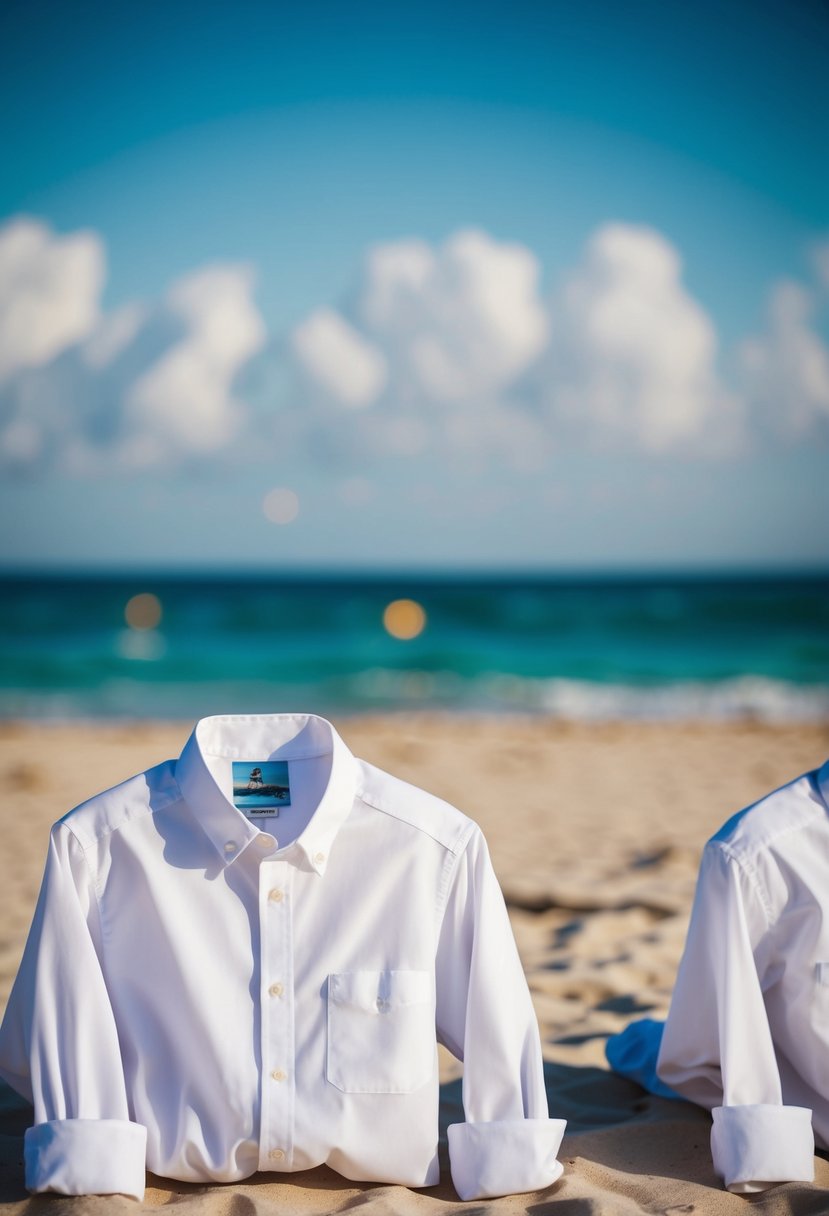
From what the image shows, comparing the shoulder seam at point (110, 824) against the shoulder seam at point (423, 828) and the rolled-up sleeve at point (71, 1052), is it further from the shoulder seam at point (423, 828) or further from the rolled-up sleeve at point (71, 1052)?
the shoulder seam at point (423, 828)

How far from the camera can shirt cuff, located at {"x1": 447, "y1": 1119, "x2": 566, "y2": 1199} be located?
6.63ft

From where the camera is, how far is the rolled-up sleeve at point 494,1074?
202 centimetres

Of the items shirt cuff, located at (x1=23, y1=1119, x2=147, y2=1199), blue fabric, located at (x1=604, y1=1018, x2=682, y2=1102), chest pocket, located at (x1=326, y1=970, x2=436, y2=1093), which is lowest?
blue fabric, located at (x1=604, y1=1018, x2=682, y2=1102)

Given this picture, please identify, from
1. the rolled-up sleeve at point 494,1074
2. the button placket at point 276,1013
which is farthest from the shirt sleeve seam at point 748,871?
the button placket at point 276,1013

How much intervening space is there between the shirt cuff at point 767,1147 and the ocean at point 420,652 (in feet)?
39.2

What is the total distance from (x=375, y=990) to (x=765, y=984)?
855 mm

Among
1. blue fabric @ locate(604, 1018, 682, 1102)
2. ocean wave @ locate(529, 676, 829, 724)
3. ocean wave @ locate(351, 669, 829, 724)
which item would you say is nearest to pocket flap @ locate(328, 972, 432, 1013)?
blue fabric @ locate(604, 1018, 682, 1102)

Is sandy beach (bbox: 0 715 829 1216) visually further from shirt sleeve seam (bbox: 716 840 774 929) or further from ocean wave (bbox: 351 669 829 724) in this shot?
ocean wave (bbox: 351 669 829 724)

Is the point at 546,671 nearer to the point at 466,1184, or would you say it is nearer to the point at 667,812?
the point at 667,812

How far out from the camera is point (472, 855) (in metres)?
2.09

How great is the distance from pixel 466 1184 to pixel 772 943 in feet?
2.55

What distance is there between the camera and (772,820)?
2.20 metres

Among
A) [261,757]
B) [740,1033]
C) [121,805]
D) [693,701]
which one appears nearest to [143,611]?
[693,701]

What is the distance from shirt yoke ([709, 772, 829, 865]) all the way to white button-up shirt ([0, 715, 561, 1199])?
1.71 ft
